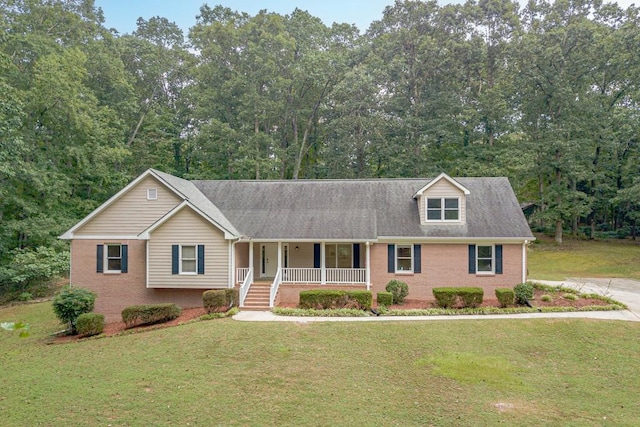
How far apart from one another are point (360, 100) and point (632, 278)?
24385 mm

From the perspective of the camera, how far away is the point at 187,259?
1625 cm

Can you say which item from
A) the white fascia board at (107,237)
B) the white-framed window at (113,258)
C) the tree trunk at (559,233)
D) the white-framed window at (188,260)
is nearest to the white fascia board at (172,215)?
the white fascia board at (107,237)

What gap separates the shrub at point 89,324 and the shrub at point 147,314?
846 millimetres

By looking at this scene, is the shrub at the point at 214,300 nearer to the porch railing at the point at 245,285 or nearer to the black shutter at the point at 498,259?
the porch railing at the point at 245,285

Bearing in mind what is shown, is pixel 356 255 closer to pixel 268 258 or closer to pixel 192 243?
pixel 268 258

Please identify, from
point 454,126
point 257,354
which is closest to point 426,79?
point 454,126

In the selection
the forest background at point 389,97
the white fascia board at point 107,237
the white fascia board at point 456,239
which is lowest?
the white fascia board at point 456,239

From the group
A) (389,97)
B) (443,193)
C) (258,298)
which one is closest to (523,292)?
(443,193)

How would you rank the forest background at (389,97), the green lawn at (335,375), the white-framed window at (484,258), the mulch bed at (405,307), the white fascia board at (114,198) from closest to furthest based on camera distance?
the green lawn at (335,375)
the mulch bed at (405,307)
the white fascia board at (114,198)
the white-framed window at (484,258)
the forest background at (389,97)

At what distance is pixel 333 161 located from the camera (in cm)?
3653

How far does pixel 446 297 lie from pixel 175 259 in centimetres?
1141

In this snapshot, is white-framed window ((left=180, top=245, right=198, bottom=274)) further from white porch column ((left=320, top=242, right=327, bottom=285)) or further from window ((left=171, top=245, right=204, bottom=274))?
white porch column ((left=320, top=242, right=327, bottom=285))

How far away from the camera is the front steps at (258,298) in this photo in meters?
15.8

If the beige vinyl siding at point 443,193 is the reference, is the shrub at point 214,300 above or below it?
below
